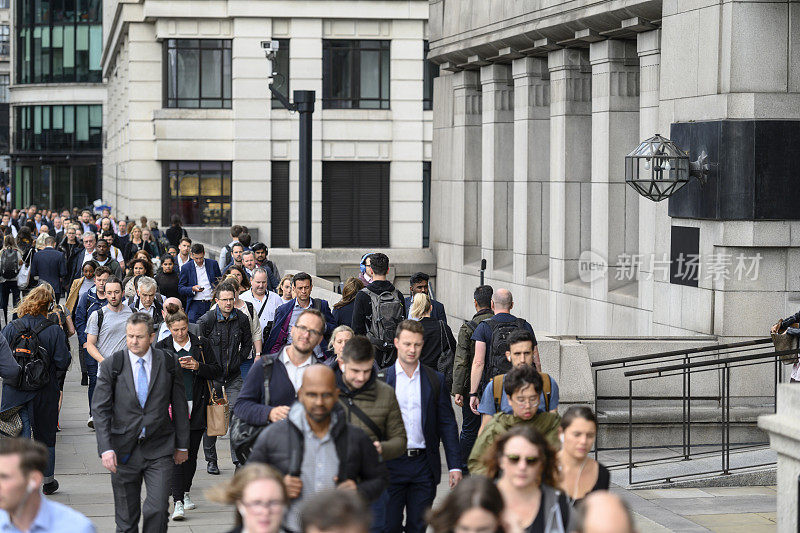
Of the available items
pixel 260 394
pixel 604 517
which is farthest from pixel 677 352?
pixel 604 517

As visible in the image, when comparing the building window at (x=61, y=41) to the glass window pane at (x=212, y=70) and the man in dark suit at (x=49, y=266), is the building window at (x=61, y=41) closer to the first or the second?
the glass window pane at (x=212, y=70)

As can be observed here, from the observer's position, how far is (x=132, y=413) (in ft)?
32.2

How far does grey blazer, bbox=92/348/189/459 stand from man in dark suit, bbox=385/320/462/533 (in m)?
1.69

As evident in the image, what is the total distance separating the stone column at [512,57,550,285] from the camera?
23.5 meters

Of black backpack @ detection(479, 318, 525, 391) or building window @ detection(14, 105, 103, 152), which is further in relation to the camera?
building window @ detection(14, 105, 103, 152)

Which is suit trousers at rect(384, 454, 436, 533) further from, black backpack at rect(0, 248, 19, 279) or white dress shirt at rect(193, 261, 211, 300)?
black backpack at rect(0, 248, 19, 279)

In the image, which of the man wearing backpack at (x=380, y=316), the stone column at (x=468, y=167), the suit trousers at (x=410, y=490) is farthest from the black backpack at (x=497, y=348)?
the stone column at (x=468, y=167)

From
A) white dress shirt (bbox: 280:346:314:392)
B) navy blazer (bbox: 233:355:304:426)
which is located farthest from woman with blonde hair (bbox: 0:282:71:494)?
navy blazer (bbox: 233:355:304:426)

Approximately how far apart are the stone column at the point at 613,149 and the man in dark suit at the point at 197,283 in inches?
218

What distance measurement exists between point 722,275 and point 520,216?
7.75m

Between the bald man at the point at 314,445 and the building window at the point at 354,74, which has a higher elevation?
the building window at the point at 354,74

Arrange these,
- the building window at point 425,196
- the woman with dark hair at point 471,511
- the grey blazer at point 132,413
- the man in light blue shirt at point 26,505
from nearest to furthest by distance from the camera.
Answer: the woman with dark hair at point 471,511
the man in light blue shirt at point 26,505
the grey blazer at point 132,413
the building window at point 425,196

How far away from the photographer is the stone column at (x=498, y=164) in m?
25.1

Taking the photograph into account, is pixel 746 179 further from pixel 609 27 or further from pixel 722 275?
pixel 609 27
